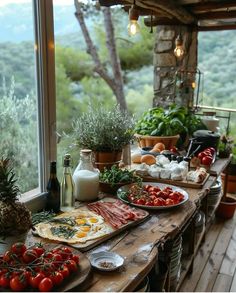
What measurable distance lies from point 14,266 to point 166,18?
3095 mm

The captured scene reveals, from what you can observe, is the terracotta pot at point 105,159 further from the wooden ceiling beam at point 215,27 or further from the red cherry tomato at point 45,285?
the wooden ceiling beam at point 215,27

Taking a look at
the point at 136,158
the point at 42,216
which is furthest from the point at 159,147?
the point at 42,216

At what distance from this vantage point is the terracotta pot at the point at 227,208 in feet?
11.0

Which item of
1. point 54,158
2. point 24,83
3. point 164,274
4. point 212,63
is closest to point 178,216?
point 164,274

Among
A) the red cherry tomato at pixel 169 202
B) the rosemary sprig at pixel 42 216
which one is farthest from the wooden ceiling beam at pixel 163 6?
the rosemary sprig at pixel 42 216

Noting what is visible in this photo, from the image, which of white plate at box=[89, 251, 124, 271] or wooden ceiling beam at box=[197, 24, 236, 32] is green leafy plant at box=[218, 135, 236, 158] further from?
white plate at box=[89, 251, 124, 271]

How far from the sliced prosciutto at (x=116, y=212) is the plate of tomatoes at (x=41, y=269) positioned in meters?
0.34

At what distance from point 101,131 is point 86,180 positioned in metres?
0.42

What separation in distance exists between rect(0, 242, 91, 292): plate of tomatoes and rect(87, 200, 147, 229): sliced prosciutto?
34 centimetres

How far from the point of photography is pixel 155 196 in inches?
70.6

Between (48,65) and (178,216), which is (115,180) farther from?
(48,65)

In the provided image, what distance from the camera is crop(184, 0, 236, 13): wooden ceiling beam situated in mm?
2920

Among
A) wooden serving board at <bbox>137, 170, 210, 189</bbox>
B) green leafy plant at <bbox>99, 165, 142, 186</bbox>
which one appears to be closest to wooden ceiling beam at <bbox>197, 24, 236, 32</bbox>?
wooden serving board at <bbox>137, 170, 210, 189</bbox>

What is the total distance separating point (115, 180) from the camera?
1931 mm
